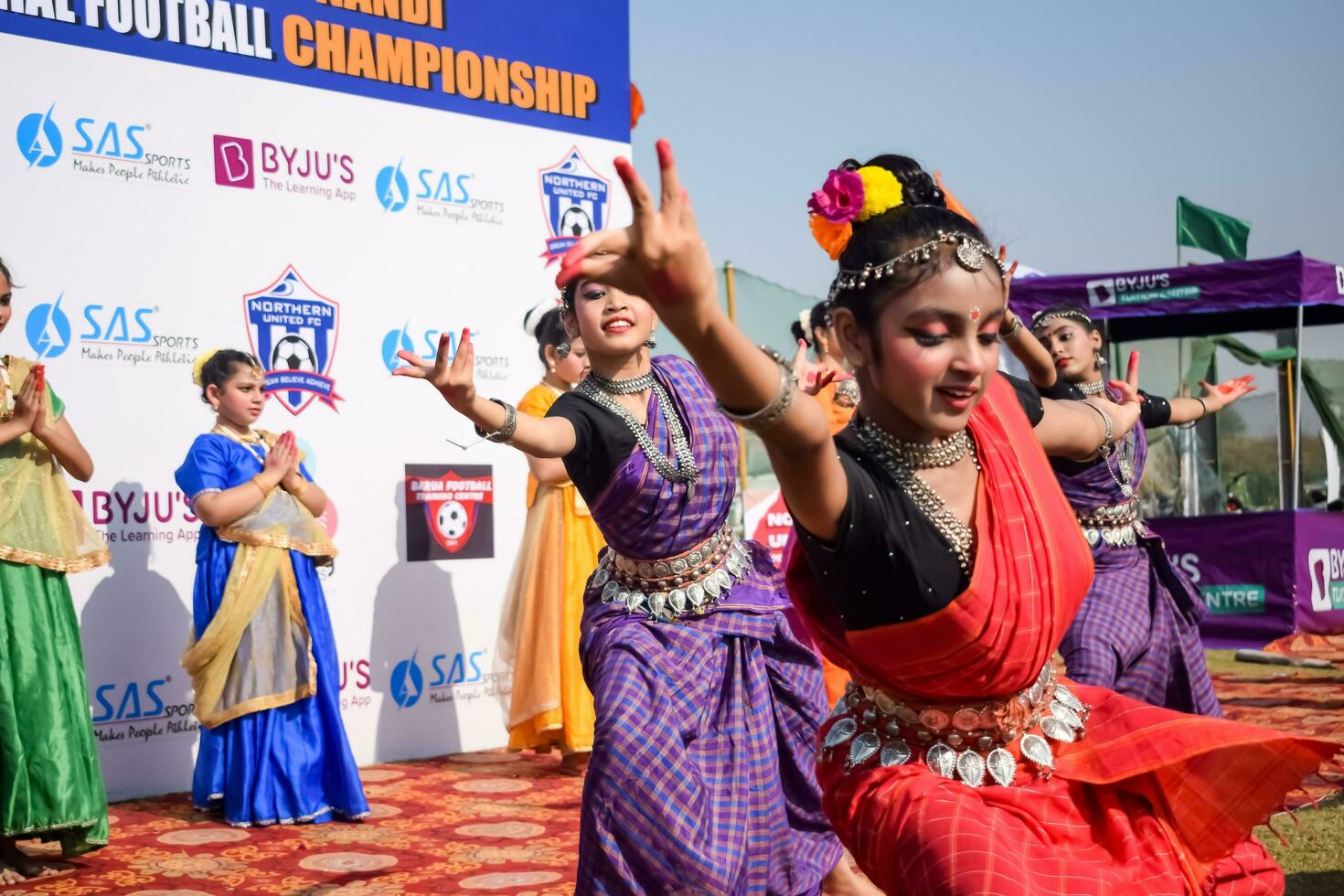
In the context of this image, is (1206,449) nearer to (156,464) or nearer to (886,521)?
(156,464)

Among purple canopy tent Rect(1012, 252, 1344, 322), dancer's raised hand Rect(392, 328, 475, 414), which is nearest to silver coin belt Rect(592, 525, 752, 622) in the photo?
dancer's raised hand Rect(392, 328, 475, 414)

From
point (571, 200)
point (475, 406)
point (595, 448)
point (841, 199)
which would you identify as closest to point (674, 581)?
point (595, 448)

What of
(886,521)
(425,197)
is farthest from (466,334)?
(425,197)

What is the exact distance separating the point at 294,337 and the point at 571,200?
1872 mm

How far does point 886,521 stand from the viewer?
2.16 m

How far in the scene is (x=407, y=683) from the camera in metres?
6.74

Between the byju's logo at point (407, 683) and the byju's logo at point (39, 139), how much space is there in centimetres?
279

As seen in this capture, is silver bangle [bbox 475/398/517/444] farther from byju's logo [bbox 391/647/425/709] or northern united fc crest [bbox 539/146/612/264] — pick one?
northern united fc crest [bbox 539/146/612/264]

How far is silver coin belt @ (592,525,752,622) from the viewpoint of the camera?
3785 millimetres

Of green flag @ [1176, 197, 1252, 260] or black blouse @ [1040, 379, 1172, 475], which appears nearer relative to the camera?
black blouse @ [1040, 379, 1172, 475]

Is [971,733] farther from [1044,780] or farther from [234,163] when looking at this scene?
[234,163]

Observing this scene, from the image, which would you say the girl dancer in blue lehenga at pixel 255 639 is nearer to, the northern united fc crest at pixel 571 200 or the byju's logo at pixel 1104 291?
the northern united fc crest at pixel 571 200

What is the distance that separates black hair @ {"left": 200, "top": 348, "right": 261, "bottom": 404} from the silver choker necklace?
2165mm

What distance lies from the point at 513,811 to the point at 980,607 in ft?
12.6
